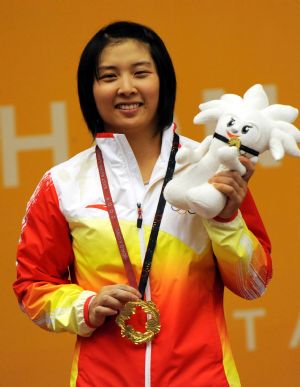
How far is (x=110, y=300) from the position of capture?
1.73 metres

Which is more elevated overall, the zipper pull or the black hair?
the black hair

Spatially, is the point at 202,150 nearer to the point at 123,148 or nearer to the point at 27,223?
the point at 123,148

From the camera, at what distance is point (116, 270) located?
1.80 meters

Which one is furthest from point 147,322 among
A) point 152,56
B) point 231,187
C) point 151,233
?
point 152,56

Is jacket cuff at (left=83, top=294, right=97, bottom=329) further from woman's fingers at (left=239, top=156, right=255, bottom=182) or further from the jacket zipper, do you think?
woman's fingers at (left=239, top=156, right=255, bottom=182)

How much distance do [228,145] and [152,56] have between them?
315 millimetres

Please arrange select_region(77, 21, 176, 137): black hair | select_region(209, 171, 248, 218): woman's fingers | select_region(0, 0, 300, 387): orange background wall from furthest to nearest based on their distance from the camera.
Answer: select_region(0, 0, 300, 387): orange background wall
select_region(77, 21, 176, 137): black hair
select_region(209, 171, 248, 218): woman's fingers

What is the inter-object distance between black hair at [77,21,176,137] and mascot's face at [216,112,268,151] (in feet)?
0.81

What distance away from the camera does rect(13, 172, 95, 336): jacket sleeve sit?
1826 mm

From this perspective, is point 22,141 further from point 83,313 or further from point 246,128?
point 246,128

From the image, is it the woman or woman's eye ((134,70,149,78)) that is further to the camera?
woman's eye ((134,70,149,78))

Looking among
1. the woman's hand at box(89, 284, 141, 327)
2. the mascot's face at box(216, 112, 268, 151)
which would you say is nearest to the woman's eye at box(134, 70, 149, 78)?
the mascot's face at box(216, 112, 268, 151)

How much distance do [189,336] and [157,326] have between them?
0.07 meters

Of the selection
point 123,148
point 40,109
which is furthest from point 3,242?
point 123,148
